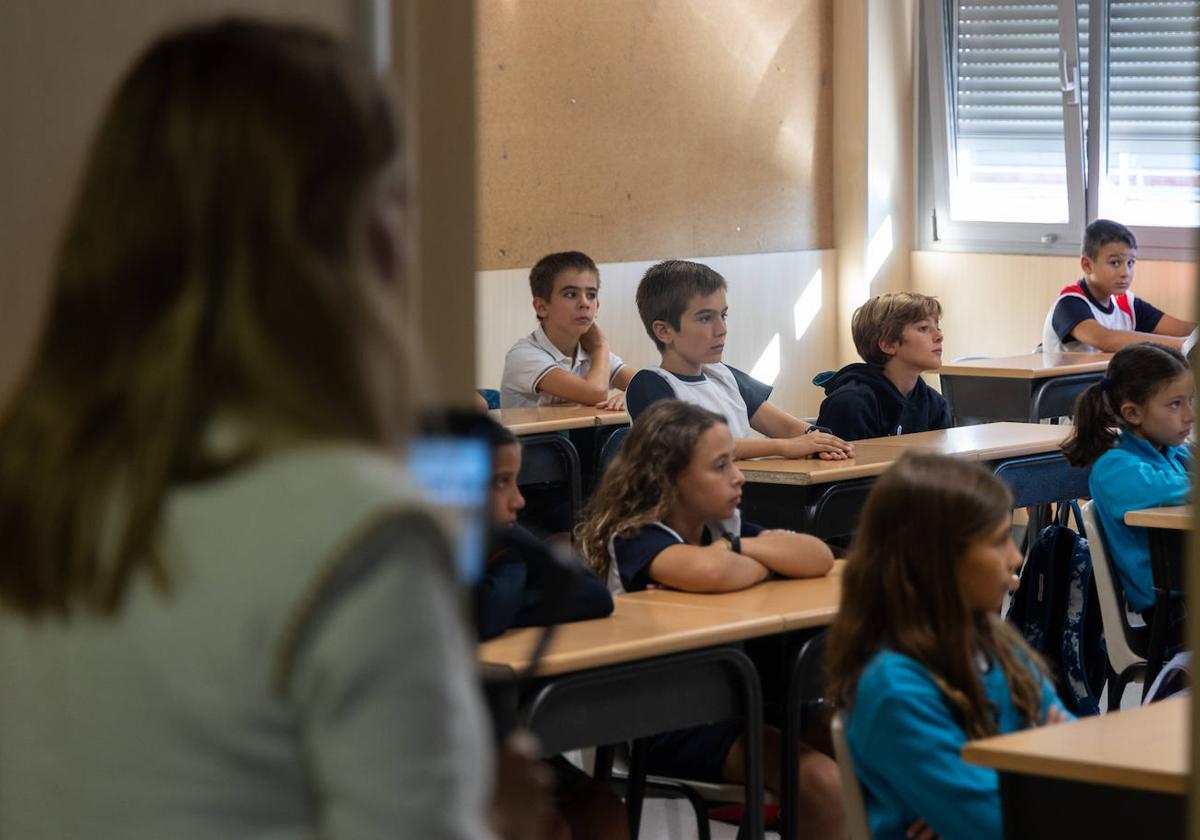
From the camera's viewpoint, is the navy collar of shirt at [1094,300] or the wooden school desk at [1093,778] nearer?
the wooden school desk at [1093,778]

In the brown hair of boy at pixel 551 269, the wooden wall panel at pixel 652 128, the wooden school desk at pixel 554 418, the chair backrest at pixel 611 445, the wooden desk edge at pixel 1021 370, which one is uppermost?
the wooden wall panel at pixel 652 128

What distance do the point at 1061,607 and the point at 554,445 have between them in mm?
1856

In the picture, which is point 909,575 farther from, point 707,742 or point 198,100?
point 198,100

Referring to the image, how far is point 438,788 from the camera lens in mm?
799

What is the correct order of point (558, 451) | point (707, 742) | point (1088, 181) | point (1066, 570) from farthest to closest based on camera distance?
1. point (1088, 181)
2. point (558, 451)
3. point (1066, 570)
4. point (707, 742)

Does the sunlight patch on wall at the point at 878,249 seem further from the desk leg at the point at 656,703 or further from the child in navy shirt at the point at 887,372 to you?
the desk leg at the point at 656,703

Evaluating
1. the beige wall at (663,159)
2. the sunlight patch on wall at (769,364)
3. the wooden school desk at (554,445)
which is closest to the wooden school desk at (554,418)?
the wooden school desk at (554,445)

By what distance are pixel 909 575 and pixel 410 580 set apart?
154 centimetres

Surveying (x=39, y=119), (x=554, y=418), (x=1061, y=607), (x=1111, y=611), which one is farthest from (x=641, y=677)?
(x=554, y=418)

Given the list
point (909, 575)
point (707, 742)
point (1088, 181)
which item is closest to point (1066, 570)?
point (707, 742)

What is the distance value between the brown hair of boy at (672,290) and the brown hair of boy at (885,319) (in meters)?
0.58

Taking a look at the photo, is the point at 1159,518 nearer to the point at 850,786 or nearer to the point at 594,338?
the point at 850,786

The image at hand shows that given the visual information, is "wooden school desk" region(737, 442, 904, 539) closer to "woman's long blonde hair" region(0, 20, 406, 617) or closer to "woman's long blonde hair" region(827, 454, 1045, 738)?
"woman's long blonde hair" region(827, 454, 1045, 738)

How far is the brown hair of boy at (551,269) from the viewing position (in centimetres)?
566
